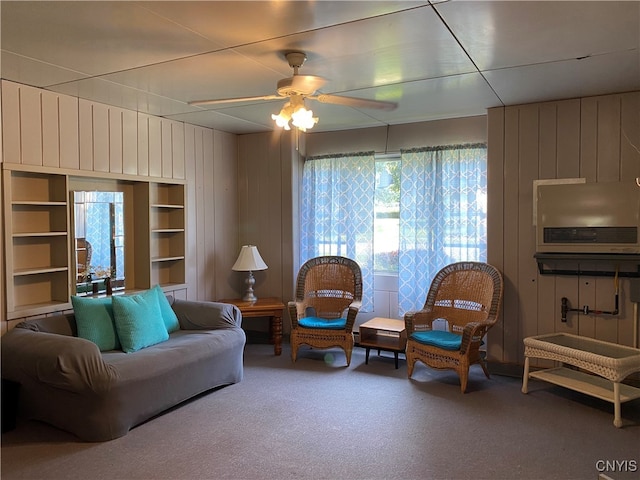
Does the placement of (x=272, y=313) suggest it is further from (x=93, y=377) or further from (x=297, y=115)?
(x=297, y=115)

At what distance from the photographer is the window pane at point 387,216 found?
501 centimetres

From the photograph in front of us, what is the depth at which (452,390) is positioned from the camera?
12.2 feet

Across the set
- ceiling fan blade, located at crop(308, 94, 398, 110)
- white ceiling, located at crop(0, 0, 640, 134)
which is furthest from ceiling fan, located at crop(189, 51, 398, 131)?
white ceiling, located at crop(0, 0, 640, 134)

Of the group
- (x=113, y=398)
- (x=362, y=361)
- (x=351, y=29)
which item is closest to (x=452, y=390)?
(x=362, y=361)

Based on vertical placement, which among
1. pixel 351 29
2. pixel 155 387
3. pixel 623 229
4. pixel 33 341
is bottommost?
pixel 155 387

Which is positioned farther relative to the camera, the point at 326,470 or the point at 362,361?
Answer: the point at 362,361

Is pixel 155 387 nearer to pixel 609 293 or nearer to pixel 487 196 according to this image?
pixel 487 196

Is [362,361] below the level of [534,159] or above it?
below

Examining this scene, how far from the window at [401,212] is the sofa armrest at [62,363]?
284 cm

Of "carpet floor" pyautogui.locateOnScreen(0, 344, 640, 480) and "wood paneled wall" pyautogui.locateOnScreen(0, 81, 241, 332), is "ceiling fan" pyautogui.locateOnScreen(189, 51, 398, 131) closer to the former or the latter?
"wood paneled wall" pyautogui.locateOnScreen(0, 81, 241, 332)

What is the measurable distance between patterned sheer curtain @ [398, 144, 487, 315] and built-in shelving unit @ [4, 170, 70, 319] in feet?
10.2

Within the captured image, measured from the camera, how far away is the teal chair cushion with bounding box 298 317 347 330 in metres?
4.36

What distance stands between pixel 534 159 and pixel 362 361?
95.8 inches

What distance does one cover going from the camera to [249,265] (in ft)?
16.0
